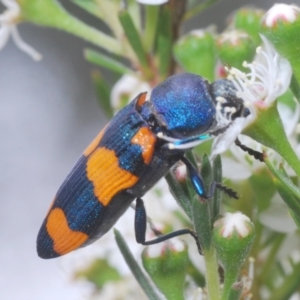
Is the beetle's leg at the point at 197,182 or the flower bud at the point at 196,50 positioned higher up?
the flower bud at the point at 196,50

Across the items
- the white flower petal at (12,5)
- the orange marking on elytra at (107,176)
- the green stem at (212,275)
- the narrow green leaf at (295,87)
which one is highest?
the white flower petal at (12,5)

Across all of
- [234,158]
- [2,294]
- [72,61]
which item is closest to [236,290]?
[234,158]

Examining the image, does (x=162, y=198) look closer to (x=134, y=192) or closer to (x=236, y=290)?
(x=134, y=192)

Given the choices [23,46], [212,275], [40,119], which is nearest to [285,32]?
[212,275]

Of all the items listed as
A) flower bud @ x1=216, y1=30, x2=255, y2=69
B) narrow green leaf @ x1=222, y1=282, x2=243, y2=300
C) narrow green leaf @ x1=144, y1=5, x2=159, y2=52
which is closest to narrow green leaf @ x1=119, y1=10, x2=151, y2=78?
narrow green leaf @ x1=144, y1=5, x2=159, y2=52

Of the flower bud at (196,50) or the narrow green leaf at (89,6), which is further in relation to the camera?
the narrow green leaf at (89,6)

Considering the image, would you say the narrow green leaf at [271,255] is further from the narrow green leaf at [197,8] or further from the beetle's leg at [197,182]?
the narrow green leaf at [197,8]

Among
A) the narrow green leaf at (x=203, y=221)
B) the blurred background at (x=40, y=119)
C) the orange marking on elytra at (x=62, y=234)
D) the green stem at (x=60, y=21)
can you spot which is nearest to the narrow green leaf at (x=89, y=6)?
the green stem at (x=60, y=21)
